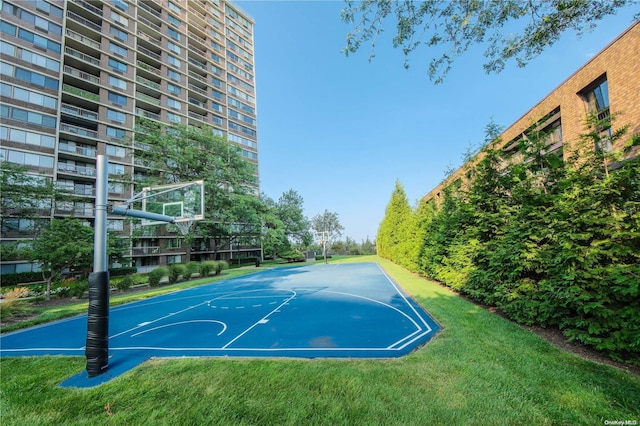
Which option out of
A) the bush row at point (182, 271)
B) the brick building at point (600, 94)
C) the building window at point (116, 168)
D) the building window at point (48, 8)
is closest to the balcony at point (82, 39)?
the building window at point (48, 8)

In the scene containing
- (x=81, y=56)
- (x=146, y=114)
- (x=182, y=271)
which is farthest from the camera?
(x=146, y=114)

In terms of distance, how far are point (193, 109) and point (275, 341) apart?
4199 centimetres

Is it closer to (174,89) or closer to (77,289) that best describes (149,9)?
(174,89)

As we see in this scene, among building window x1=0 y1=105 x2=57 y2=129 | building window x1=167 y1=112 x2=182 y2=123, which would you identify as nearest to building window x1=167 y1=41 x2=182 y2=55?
building window x1=167 y1=112 x2=182 y2=123

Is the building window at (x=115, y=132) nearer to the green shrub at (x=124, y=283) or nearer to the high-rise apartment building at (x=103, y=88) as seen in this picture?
the high-rise apartment building at (x=103, y=88)

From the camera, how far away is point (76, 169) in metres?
26.9

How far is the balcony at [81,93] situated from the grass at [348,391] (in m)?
33.1

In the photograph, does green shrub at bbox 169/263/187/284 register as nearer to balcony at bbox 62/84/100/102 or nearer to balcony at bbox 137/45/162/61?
balcony at bbox 62/84/100/102

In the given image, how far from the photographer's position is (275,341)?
6184 mm

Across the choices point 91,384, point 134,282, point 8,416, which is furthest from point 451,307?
Answer: point 134,282

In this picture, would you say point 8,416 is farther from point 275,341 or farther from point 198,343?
point 275,341

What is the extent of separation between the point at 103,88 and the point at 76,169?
969 cm

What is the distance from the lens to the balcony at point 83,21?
2755cm

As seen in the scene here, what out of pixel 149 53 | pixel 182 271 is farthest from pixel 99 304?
pixel 149 53
